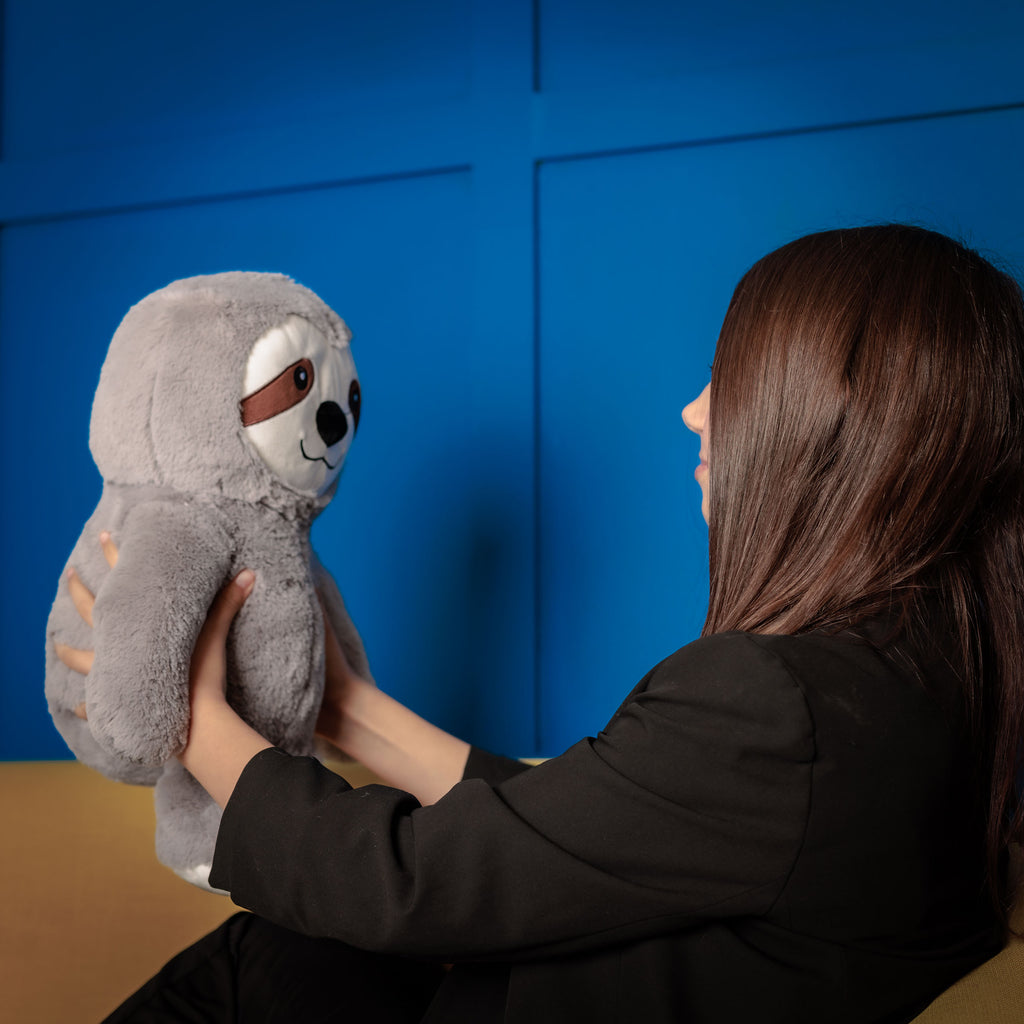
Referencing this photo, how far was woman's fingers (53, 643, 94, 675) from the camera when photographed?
889mm

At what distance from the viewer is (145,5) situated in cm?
180

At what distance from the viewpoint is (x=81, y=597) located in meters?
0.92

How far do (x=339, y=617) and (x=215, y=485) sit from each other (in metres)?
0.29

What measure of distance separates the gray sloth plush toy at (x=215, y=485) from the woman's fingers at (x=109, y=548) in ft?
0.06

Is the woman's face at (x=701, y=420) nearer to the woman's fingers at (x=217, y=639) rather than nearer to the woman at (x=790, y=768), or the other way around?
the woman at (x=790, y=768)

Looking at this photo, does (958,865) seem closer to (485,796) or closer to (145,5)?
(485,796)

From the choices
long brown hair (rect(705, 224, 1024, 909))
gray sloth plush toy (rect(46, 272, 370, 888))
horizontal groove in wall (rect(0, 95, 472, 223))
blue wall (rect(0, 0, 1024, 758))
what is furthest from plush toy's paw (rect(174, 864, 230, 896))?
horizontal groove in wall (rect(0, 95, 472, 223))

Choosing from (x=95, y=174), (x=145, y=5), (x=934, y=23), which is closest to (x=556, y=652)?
(x=934, y=23)

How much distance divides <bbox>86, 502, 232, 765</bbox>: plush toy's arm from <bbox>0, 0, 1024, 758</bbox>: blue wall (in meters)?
0.82

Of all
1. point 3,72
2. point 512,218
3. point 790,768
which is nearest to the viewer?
point 790,768

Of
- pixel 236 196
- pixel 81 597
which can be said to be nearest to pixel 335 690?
pixel 81 597

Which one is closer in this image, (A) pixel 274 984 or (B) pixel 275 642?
(A) pixel 274 984

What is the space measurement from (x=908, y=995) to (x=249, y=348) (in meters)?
0.79

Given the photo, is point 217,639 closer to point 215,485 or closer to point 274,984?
point 215,485
